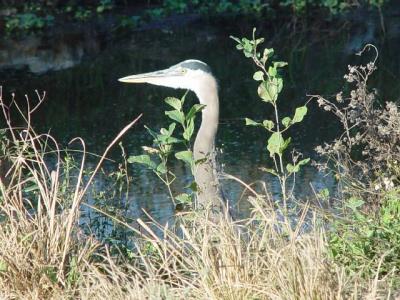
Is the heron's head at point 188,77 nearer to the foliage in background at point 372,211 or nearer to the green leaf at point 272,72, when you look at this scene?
the foliage in background at point 372,211

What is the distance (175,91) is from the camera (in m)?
12.8

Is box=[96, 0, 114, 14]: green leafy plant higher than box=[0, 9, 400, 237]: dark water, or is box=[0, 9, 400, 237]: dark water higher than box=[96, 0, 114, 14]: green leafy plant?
box=[0, 9, 400, 237]: dark water

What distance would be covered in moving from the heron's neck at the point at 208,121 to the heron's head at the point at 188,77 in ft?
0.07

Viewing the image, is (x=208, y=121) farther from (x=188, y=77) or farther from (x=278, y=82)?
(x=278, y=82)

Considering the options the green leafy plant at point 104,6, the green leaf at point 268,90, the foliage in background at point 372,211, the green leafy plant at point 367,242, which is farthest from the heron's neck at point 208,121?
the green leafy plant at point 104,6

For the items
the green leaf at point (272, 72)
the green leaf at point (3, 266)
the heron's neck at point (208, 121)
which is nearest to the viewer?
the green leaf at point (3, 266)

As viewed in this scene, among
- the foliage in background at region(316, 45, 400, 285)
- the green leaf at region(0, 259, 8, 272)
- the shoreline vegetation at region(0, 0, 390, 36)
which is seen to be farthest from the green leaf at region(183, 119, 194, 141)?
the shoreline vegetation at region(0, 0, 390, 36)

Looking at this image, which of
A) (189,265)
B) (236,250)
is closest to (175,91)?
(189,265)

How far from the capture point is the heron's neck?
6.36 m

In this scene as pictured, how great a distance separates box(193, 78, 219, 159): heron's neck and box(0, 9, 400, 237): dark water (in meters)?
0.66

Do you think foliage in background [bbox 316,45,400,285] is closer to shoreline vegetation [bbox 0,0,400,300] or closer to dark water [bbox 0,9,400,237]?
shoreline vegetation [bbox 0,0,400,300]

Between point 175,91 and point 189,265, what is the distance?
27.4 ft

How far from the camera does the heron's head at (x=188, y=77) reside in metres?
6.59

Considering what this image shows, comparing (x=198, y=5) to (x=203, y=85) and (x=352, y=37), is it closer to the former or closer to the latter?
(x=352, y=37)
